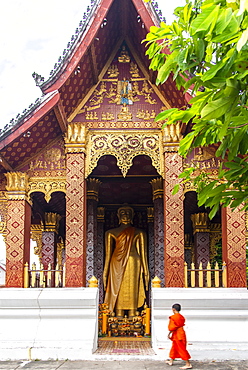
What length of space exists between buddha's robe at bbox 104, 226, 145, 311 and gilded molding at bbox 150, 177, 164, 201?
3.76 ft

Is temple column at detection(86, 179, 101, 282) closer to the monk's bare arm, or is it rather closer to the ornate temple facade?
the monk's bare arm

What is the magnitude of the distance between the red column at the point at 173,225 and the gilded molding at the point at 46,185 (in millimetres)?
2035

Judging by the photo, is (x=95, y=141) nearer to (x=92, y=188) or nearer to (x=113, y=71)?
(x=113, y=71)

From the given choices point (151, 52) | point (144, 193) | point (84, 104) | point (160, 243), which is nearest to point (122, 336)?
point (160, 243)

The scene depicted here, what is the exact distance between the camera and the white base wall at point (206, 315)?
797 centimetres

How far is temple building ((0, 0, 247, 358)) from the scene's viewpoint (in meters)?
8.91

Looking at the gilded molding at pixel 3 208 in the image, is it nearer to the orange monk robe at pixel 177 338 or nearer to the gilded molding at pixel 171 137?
the gilded molding at pixel 171 137

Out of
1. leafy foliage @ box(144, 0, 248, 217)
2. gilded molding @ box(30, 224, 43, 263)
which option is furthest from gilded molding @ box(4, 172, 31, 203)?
leafy foliage @ box(144, 0, 248, 217)

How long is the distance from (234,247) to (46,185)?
377 cm

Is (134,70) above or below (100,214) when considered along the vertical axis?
above

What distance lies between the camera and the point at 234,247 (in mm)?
9086

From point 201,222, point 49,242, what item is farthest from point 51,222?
point 201,222

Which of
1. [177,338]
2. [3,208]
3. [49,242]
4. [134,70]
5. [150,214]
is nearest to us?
[177,338]

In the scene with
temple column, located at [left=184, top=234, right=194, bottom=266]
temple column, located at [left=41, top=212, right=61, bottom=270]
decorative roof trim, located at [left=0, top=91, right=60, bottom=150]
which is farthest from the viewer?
temple column, located at [left=184, top=234, right=194, bottom=266]
